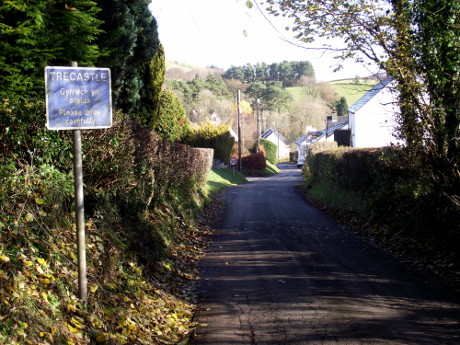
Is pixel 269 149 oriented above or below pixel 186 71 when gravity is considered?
below

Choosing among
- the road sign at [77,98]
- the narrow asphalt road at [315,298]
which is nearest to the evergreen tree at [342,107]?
the narrow asphalt road at [315,298]

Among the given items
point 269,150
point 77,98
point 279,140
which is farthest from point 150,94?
point 279,140

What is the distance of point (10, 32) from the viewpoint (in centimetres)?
737

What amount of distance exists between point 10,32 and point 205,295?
211 inches

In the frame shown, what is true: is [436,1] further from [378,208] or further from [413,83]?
[378,208]

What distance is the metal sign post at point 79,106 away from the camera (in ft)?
15.5

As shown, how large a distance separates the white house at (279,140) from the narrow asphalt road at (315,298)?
98.4 m

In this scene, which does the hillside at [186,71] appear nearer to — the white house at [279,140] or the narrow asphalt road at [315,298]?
the white house at [279,140]

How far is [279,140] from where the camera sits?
11169cm

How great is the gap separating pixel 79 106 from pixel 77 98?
0.09 m

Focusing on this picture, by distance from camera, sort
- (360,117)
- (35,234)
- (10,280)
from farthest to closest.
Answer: (360,117) < (35,234) < (10,280)

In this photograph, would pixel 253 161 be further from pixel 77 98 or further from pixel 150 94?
pixel 77 98

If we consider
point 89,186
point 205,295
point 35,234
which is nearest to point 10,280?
point 35,234

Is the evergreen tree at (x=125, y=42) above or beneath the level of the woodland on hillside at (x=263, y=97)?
beneath
